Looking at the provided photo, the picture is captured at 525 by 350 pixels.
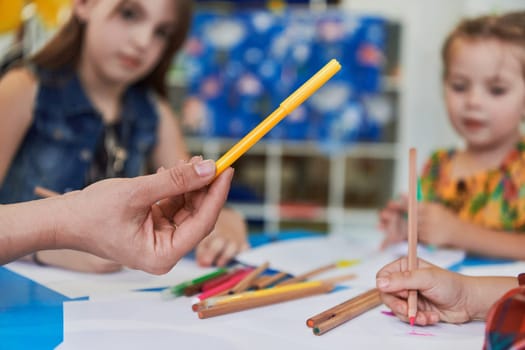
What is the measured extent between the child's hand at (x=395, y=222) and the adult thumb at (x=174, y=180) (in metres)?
0.48

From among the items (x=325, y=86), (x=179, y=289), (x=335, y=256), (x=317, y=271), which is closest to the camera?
(x=179, y=289)

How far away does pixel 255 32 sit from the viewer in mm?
2459

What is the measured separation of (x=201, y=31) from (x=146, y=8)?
1.67 metres

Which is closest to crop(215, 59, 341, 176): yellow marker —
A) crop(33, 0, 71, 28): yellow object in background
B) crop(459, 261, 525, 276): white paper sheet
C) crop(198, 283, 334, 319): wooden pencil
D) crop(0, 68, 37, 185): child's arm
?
crop(198, 283, 334, 319): wooden pencil

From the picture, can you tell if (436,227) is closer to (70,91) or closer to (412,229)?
(412,229)

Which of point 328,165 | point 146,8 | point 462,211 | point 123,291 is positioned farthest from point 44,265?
point 328,165

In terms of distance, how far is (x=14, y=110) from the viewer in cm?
84

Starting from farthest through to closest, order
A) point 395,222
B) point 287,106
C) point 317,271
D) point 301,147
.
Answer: point 301,147 < point 395,222 < point 317,271 < point 287,106

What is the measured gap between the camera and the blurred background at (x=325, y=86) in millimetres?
2432

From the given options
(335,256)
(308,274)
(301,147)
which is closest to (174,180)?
(308,274)

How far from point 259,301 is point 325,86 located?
207 cm

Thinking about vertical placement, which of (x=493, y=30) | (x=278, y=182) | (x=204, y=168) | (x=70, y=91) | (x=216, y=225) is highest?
(x=493, y=30)

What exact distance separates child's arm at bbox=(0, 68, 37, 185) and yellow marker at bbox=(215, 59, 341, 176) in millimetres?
555

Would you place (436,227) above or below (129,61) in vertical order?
below
